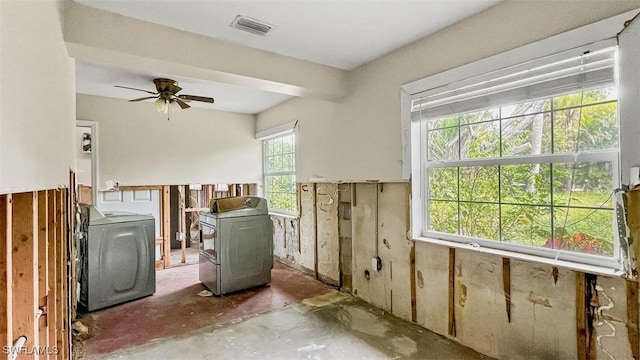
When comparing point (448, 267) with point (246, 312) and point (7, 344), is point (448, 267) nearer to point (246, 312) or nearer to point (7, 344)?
point (246, 312)

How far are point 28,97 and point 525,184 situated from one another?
105 inches

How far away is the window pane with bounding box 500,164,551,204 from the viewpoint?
2098mm

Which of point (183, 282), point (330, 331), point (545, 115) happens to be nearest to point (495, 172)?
point (545, 115)

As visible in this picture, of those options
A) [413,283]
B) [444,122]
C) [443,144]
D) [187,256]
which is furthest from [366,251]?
[187,256]

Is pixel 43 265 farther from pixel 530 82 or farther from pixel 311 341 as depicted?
pixel 530 82

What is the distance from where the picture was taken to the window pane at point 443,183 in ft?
8.64

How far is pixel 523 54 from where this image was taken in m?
2.07

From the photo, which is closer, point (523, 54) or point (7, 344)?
point (7, 344)

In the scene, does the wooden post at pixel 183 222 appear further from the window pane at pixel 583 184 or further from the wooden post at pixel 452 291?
the window pane at pixel 583 184

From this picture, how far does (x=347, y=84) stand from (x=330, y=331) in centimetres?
248

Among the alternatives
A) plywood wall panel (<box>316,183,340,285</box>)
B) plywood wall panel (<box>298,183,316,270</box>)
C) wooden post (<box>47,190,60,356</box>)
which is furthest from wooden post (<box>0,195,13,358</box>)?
plywood wall panel (<box>298,183,316,270</box>)

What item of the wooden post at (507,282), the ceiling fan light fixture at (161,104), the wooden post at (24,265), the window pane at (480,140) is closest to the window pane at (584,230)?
the wooden post at (507,282)

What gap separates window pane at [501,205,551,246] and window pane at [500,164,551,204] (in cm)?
6

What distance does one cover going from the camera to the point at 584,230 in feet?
6.37
